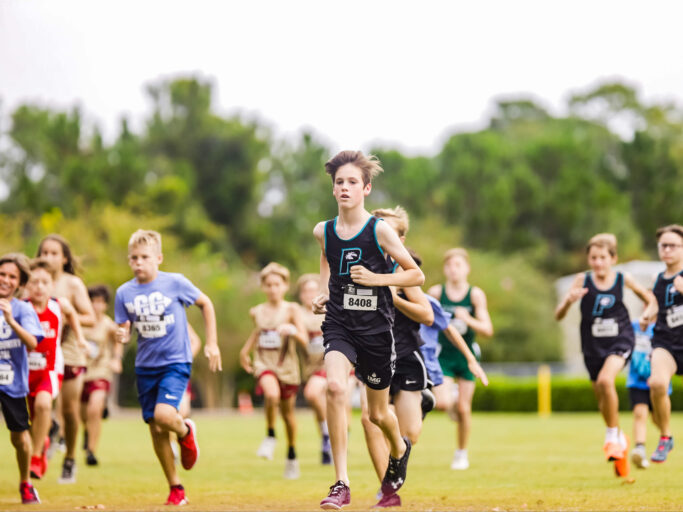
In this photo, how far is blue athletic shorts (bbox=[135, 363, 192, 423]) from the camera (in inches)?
336

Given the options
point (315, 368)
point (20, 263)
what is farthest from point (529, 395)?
point (20, 263)

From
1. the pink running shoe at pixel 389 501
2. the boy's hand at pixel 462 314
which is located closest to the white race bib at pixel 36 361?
the pink running shoe at pixel 389 501

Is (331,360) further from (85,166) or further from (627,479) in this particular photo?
(85,166)

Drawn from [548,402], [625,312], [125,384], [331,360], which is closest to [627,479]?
[625,312]

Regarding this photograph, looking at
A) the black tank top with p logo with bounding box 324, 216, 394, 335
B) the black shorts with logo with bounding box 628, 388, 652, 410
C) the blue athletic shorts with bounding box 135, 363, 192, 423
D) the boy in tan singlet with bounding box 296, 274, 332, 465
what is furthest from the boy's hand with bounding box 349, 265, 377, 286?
the black shorts with logo with bounding box 628, 388, 652, 410

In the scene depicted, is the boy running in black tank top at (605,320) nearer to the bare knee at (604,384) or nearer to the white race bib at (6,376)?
the bare knee at (604,384)

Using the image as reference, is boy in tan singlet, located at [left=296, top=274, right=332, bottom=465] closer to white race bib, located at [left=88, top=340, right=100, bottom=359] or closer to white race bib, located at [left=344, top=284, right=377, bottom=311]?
white race bib, located at [left=88, top=340, right=100, bottom=359]

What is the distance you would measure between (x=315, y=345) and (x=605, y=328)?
15.1 ft

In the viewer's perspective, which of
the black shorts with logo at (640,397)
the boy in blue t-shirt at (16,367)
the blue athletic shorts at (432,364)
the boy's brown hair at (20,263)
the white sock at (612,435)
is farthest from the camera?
the black shorts with logo at (640,397)

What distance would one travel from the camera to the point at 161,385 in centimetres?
857

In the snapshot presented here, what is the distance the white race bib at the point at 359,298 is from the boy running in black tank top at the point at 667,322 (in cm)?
385

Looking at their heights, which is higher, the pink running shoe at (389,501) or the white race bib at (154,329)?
the white race bib at (154,329)

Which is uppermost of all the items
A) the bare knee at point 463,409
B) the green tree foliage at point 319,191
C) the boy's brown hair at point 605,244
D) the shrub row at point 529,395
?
the green tree foliage at point 319,191

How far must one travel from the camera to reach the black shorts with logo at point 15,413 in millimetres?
8711
